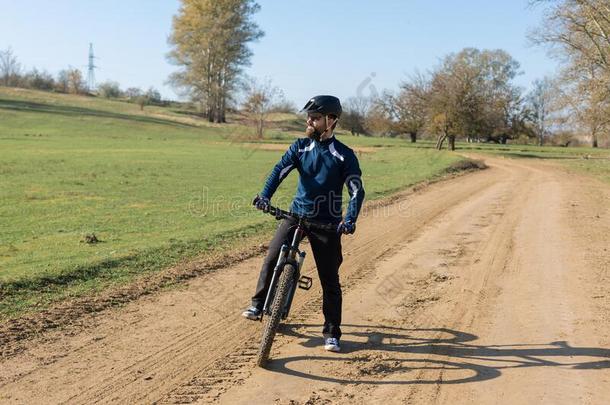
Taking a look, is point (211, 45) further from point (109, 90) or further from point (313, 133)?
point (313, 133)

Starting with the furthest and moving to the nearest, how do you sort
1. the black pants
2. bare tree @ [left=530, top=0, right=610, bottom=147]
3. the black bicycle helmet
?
bare tree @ [left=530, top=0, right=610, bottom=147], the black pants, the black bicycle helmet

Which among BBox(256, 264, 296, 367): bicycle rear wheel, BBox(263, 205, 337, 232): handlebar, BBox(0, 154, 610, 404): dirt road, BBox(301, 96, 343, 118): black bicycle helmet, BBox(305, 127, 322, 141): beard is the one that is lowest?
BBox(0, 154, 610, 404): dirt road

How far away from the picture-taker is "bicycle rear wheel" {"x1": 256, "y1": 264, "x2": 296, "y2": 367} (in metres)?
5.12

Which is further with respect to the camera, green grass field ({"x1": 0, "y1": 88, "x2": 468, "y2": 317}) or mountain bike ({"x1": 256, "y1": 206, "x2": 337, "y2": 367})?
green grass field ({"x1": 0, "y1": 88, "x2": 468, "y2": 317})

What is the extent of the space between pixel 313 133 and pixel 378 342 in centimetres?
219

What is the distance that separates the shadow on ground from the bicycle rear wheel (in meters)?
0.14

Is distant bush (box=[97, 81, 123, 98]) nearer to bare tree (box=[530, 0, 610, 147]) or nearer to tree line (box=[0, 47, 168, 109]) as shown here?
tree line (box=[0, 47, 168, 109])

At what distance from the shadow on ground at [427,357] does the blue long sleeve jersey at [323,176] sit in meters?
1.29

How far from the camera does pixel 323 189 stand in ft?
18.2

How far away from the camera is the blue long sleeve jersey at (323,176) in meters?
5.48

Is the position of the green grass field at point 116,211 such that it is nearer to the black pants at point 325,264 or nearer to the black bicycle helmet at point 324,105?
the black pants at point 325,264

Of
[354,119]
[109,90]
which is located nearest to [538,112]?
[354,119]

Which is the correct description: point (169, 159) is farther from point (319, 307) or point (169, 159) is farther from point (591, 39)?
point (319, 307)

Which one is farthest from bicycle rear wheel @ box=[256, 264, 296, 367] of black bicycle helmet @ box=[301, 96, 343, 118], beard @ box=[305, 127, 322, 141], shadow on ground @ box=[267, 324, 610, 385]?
black bicycle helmet @ box=[301, 96, 343, 118]
